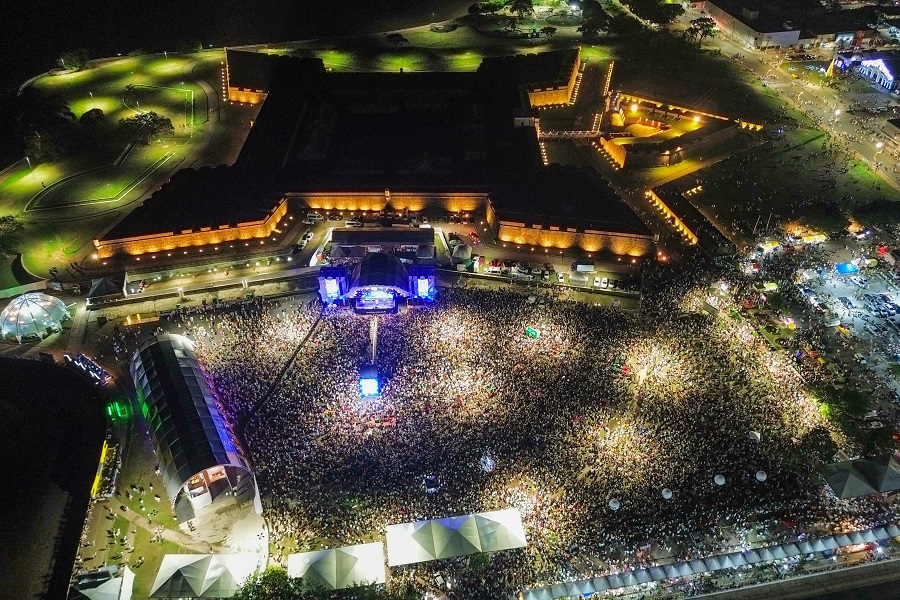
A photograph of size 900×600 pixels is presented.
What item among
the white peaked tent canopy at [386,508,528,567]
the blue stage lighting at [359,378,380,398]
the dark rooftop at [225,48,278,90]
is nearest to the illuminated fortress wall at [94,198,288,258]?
the blue stage lighting at [359,378,380,398]

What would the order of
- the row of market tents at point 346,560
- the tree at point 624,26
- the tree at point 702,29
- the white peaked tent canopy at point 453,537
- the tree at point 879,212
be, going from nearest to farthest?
the row of market tents at point 346,560, the white peaked tent canopy at point 453,537, the tree at point 879,212, the tree at point 702,29, the tree at point 624,26

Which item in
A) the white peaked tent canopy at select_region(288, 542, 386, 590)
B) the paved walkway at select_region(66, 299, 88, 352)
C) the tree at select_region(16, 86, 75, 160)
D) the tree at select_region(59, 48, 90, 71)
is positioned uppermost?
the tree at select_region(59, 48, 90, 71)

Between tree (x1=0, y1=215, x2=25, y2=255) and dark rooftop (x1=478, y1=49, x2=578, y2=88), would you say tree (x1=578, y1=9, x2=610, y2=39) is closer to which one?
dark rooftop (x1=478, y1=49, x2=578, y2=88)

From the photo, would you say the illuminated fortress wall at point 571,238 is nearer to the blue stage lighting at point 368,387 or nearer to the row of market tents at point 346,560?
the blue stage lighting at point 368,387

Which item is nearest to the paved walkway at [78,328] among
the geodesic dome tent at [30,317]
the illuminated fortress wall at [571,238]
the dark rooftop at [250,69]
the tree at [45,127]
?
the geodesic dome tent at [30,317]

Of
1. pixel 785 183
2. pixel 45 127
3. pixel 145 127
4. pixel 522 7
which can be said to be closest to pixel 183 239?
pixel 145 127

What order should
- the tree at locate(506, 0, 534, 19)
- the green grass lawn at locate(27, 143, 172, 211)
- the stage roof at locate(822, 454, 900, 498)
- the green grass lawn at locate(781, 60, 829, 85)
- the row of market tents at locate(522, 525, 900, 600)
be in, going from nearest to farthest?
the row of market tents at locate(522, 525, 900, 600)
the stage roof at locate(822, 454, 900, 498)
the green grass lawn at locate(27, 143, 172, 211)
the green grass lawn at locate(781, 60, 829, 85)
the tree at locate(506, 0, 534, 19)

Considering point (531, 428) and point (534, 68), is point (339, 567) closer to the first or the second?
point (531, 428)
